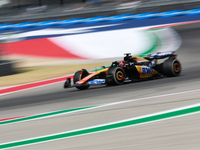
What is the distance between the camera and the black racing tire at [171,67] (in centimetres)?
735

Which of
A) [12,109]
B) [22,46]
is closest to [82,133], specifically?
[12,109]

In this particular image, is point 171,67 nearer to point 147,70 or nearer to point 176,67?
point 176,67

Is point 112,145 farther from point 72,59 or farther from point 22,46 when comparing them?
point 22,46

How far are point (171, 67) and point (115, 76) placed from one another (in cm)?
137

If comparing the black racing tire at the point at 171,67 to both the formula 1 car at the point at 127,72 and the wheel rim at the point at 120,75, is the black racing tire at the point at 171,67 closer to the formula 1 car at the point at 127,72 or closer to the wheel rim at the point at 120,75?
the formula 1 car at the point at 127,72

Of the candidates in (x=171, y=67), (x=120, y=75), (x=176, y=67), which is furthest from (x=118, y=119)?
(x=176, y=67)

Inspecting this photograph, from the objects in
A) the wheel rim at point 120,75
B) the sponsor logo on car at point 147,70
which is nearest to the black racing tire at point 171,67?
the sponsor logo on car at point 147,70

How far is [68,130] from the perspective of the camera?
4016 mm

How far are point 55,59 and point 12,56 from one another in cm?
184

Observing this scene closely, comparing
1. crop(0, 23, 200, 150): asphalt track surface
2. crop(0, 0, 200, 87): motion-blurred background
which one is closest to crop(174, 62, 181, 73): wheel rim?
crop(0, 23, 200, 150): asphalt track surface

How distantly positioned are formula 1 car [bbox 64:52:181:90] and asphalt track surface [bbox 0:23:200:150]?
0.27 metres

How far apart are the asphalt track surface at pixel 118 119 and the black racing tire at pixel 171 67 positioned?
0.42m

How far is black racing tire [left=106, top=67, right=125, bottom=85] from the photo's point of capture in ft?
22.7

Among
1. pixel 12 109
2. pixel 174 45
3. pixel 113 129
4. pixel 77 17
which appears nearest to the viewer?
pixel 113 129
